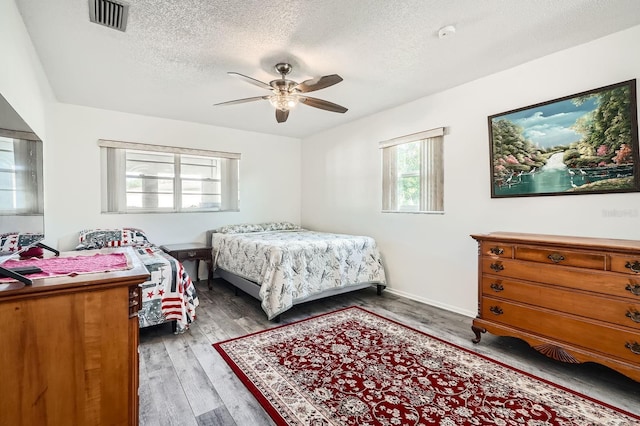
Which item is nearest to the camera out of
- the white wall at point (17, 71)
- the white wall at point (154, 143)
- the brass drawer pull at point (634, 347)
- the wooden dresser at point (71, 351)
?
the wooden dresser at point (71, 351)

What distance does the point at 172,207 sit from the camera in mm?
4633

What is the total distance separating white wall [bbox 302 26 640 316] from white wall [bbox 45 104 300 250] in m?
0.98

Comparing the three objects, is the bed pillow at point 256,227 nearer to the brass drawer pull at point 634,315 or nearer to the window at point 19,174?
the window at point 19,174

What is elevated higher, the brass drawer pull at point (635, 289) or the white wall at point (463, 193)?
the white wall at point (463, 193)

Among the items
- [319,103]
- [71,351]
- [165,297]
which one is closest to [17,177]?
[71,351]

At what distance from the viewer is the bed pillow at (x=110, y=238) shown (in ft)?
12.0

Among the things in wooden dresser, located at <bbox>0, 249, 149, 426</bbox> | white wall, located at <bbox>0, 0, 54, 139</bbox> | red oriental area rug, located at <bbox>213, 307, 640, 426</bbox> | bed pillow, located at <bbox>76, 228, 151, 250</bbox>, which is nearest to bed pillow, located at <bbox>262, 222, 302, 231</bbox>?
bed pillow, located at <bbox>76, 228, 151, 250</bbox>

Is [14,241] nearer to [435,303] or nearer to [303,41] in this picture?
[303,41]

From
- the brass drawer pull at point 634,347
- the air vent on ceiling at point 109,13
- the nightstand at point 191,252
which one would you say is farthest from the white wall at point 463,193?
the air vent on ceiling at point 109,13

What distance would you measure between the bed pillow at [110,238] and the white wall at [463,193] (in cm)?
286

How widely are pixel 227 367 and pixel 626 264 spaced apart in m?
2.77

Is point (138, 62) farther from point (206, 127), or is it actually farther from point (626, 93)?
point (626, 93)

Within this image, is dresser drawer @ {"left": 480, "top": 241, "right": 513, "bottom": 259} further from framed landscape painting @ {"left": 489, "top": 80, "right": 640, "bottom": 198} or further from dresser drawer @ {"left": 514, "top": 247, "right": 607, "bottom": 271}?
framed landscape painting @ {"left": 489, "top": 80, "right": 640, "bottom": 198}

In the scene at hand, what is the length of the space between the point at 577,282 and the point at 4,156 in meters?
3.44
